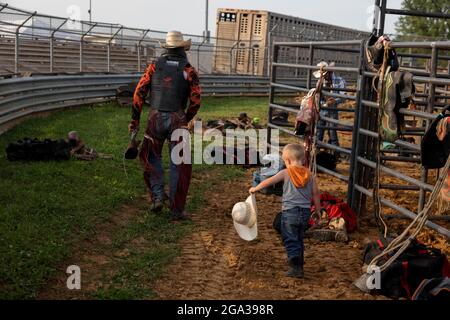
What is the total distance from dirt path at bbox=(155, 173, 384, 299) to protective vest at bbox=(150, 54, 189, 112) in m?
1.33

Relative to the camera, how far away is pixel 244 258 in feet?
21.3

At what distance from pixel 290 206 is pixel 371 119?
8.00ft

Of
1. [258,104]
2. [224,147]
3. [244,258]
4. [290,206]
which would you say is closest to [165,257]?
[244,258]

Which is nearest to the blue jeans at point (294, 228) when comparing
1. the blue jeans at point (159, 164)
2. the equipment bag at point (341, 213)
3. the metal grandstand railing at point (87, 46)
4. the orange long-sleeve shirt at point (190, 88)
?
the equipment bag at point (341, 213)

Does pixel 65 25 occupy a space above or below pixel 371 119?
above

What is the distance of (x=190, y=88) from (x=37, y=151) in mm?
2950

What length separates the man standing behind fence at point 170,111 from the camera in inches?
308

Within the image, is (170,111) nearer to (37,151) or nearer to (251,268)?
(251,268)

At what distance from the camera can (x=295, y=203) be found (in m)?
6.12

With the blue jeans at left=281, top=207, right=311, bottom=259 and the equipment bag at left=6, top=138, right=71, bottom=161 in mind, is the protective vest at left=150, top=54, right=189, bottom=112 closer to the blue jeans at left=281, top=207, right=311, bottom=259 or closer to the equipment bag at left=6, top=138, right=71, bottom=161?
the blue jeans at left=281, top=207, right=311, bottom=259

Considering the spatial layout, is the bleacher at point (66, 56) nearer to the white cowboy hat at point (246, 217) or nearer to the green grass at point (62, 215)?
the green grass at point (62, 215)

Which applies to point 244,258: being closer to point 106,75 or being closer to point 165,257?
point 165,257

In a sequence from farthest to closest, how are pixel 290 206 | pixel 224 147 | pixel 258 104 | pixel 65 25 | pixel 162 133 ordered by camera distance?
pixel 258 104 → pixel 65 25 → pixel 224 147 → pixel 162 133 → pixel 290 206
